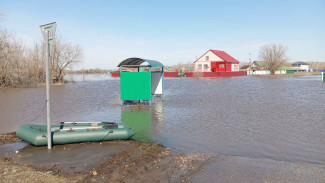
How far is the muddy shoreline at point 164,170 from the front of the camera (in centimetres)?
493

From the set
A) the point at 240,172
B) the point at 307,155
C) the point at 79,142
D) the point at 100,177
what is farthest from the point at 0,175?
the point at 307,155

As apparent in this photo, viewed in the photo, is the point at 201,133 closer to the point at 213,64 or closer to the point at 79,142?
the point at 79,142

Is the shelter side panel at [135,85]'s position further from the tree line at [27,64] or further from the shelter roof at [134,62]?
the tree line at [27,64]

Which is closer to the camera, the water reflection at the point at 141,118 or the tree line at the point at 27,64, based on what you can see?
the water reflection at the point at 141,118

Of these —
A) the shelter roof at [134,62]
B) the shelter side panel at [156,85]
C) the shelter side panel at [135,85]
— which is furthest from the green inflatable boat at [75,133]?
the shelter side panel at [156,85]

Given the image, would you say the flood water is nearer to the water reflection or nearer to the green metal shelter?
the water reflection

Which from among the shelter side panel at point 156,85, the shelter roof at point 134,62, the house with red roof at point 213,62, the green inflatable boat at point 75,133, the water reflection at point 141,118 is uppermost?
the house with red roof at point 213,62

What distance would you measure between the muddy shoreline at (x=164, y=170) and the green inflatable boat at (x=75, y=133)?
579 millimetres

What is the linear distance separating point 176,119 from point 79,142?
515 cm

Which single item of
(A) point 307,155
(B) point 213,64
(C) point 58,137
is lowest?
(A) point 307,155

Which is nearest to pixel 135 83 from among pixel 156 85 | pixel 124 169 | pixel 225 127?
pixel 156 85

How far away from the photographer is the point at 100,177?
499cm

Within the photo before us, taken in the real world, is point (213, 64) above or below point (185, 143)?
above

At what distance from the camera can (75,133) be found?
23.0 ft
